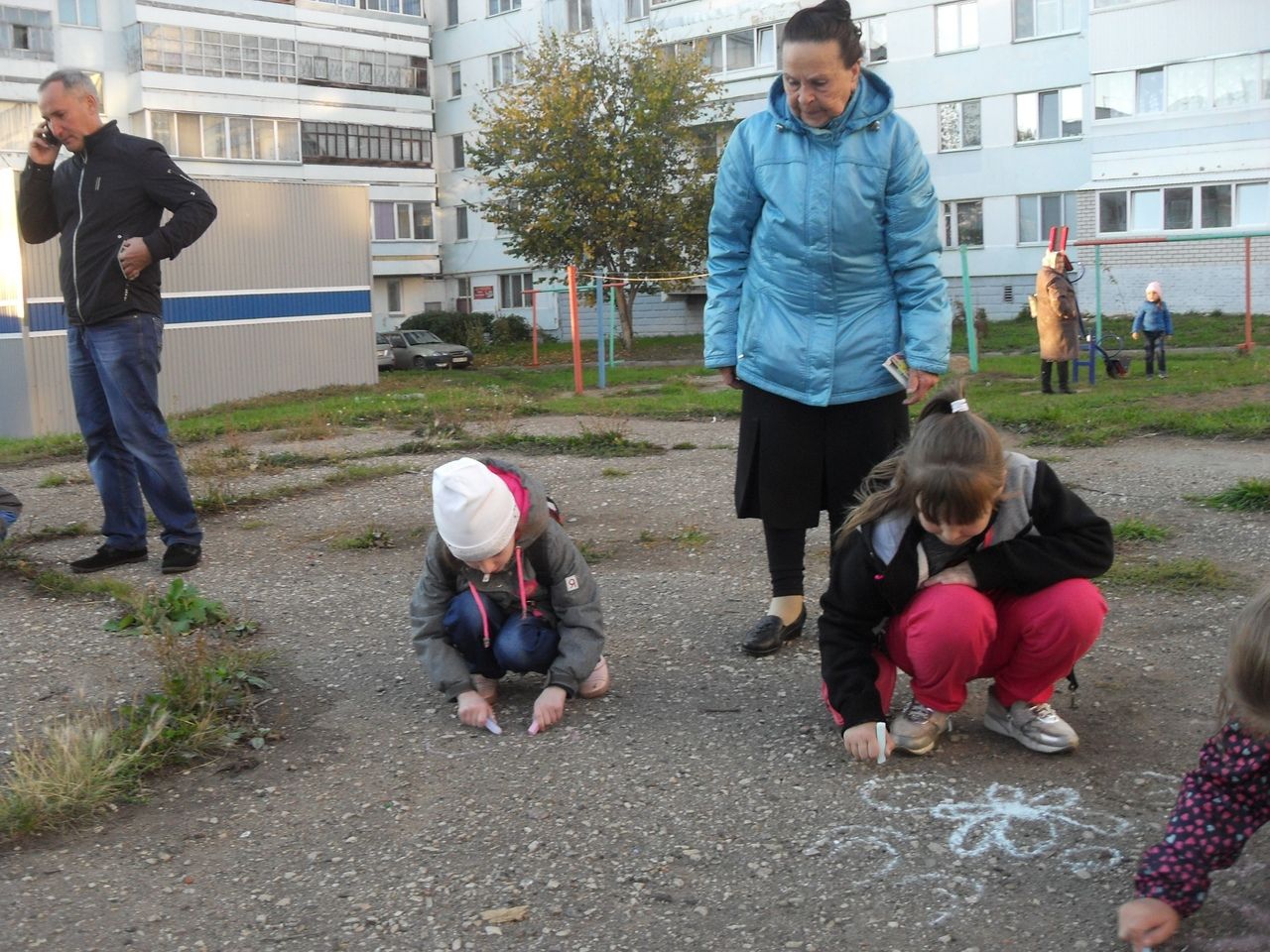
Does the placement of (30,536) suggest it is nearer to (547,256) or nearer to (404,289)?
(547,256)

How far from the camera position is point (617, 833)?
10.4 ft

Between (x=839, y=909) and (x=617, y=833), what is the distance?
61cm

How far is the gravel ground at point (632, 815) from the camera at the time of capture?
2.76 metres

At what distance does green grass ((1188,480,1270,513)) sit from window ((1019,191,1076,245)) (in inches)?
1185

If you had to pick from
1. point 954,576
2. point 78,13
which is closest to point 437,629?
point 954,576

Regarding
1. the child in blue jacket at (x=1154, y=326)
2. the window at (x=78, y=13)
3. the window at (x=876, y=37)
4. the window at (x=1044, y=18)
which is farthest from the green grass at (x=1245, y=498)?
the window at (x=78, y=13)

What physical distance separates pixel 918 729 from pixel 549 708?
1029 mm

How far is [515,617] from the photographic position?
393 centimetres

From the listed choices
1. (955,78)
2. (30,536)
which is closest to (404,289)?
(955,78)

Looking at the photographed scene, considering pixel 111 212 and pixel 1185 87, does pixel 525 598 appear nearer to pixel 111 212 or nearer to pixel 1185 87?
pixel 111 212

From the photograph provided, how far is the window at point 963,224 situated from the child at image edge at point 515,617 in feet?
115

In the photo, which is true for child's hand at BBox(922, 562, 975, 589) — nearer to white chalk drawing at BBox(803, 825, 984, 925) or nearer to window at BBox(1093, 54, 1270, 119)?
white chalk drawing at BBox(803, 825, 984, 925)

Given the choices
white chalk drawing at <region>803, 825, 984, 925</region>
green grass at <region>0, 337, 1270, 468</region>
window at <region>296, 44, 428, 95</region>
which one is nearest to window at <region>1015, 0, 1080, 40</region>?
green grass at <region>0, 337, 1270, 468</region>

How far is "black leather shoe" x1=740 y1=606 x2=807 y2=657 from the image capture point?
4.44 metres
